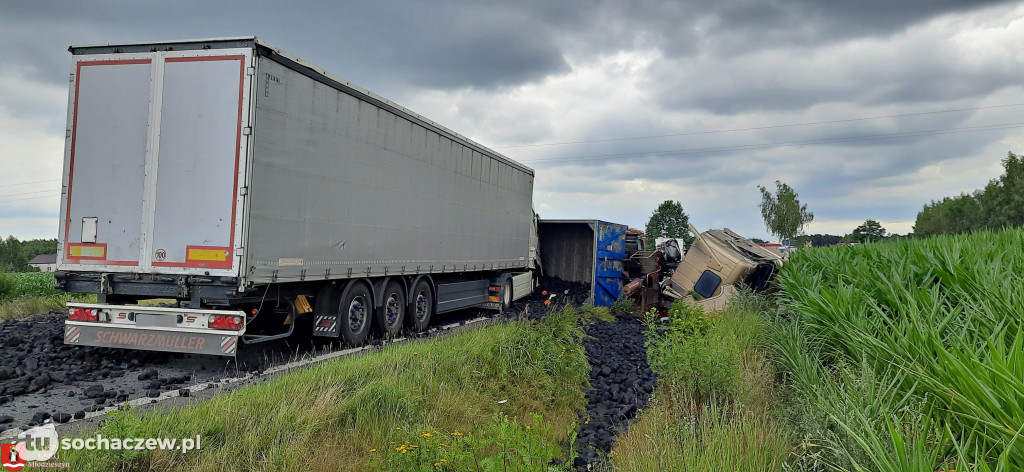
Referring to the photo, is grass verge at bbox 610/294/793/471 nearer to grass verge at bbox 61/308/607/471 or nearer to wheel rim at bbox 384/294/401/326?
grass verge at bbox 61/308/607/471

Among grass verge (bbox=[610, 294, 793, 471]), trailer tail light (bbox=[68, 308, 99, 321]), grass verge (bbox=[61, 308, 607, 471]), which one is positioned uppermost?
trailer tail light (bbox=[68, 308, 99, 321])

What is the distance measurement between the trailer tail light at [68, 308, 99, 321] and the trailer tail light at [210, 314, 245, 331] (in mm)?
1611

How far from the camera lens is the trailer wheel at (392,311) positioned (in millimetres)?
10234

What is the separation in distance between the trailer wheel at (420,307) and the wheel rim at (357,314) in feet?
5.03

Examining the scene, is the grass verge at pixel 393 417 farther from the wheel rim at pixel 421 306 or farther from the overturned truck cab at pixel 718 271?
the overturned truck cab at pixel 718 271

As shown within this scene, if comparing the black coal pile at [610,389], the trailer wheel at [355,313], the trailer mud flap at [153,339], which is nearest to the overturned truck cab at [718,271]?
the black coal pile at [610,389]

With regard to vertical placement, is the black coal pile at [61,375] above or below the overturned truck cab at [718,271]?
below

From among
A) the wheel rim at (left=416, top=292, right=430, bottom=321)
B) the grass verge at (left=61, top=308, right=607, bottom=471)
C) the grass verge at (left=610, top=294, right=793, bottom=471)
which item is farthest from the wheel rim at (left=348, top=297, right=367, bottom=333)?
the grass verge at (left=610, top=294, right=793, bottom=471)

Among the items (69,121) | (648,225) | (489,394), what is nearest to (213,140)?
(69,121)

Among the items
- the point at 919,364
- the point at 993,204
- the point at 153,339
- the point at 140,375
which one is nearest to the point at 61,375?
the point at 140,375

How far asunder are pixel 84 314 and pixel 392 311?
4506mm

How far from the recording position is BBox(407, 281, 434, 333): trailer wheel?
11.3 meters

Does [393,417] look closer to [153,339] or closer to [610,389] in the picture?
[610,389]

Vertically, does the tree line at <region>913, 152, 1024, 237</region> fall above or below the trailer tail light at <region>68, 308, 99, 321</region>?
above
